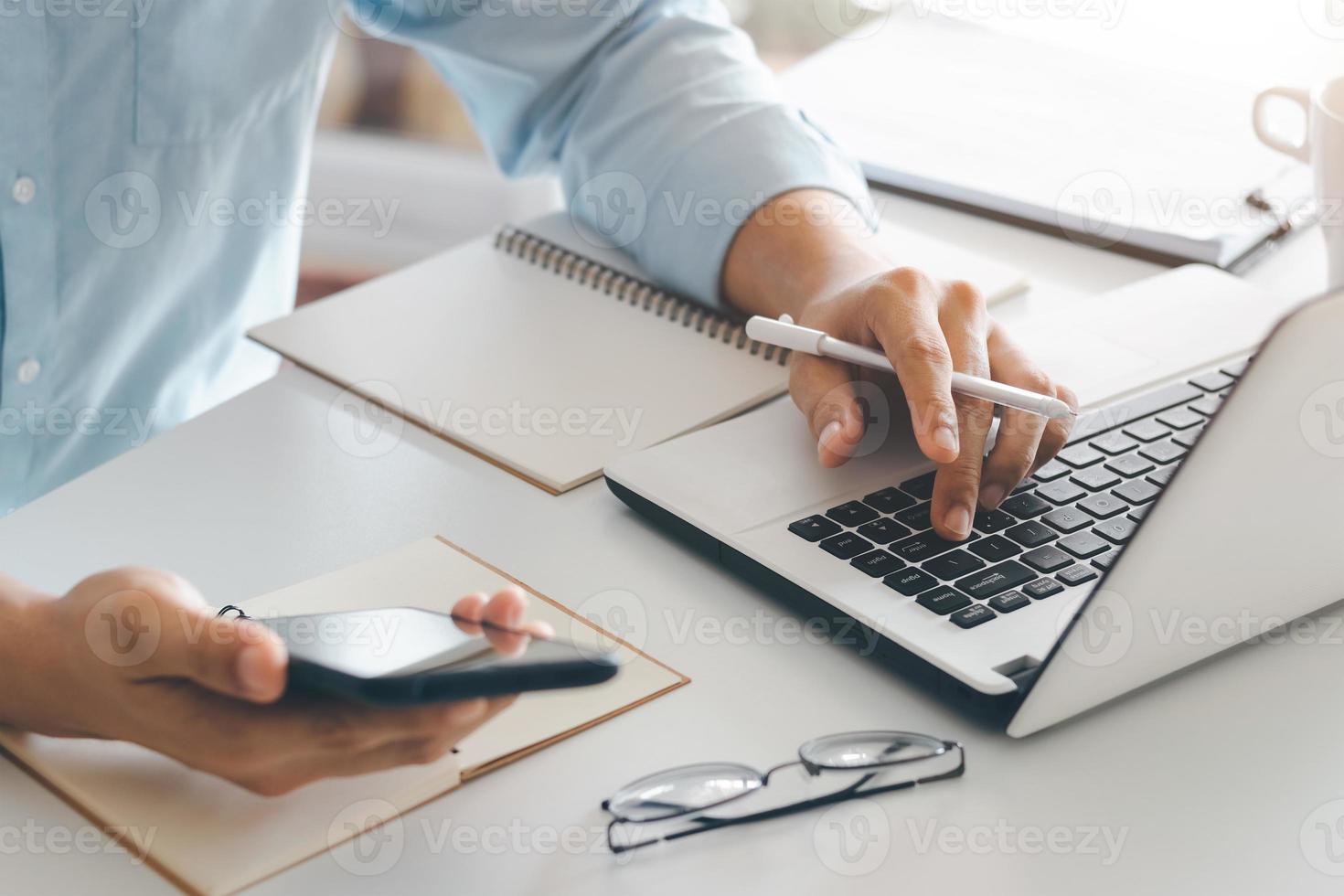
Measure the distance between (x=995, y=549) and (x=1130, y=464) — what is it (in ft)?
0.38

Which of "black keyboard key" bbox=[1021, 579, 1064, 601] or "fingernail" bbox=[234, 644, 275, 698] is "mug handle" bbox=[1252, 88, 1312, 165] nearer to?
"black keyboard key" bbox=[1021, 579, 1064, 601]

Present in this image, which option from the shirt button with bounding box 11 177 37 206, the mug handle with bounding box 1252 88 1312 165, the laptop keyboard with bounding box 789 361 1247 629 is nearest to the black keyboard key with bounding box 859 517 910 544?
the laptop keyboard with bounding box 789 361 1247 629

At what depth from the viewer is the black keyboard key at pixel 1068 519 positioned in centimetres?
60

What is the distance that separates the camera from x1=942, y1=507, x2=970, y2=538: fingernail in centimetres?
58

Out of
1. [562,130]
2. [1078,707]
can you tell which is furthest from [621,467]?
[562,130]

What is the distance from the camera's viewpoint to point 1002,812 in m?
0.48

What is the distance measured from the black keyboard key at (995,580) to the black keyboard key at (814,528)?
0.07 metres

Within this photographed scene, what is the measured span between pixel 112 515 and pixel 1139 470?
523mm

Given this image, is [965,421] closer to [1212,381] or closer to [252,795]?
[1212,381]

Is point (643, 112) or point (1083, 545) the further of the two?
point (643, 112)

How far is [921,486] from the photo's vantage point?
64cm

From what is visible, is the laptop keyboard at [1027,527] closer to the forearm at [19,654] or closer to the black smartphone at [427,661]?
the black smartphone at [427,661]

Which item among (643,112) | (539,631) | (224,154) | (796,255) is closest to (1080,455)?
(796,255)

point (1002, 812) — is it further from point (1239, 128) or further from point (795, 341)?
point (1239, 128)
